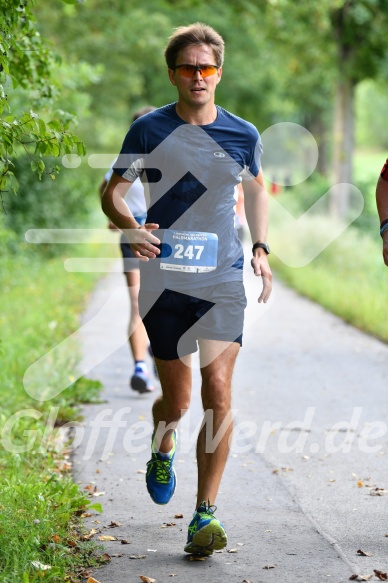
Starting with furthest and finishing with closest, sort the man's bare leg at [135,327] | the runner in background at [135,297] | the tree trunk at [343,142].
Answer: the tree trunk at [343,142], the man's bare leg at [135,327], the runner in background at [135,297]

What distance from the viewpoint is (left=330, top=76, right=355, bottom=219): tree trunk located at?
2466cm

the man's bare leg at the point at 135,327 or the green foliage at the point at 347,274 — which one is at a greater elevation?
the man's bare leg at the point at 135,327

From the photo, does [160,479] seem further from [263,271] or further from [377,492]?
[377,492]

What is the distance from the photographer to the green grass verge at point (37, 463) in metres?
4.42

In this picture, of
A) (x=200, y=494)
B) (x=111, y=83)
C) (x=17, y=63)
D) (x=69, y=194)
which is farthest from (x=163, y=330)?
(x=111, y=83)

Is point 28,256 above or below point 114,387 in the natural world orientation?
below

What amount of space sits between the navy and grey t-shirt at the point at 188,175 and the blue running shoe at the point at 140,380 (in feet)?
12.2

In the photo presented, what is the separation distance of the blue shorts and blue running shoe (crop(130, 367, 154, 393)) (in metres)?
3.61

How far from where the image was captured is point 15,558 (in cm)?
424

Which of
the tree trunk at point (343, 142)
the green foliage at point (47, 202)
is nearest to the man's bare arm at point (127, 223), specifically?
the green foliage at point (47, 202)

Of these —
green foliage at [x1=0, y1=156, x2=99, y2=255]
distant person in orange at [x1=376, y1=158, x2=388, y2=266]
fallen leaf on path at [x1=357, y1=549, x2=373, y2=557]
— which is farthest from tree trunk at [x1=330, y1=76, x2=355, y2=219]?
fallen leaf on path at [x1=357, y1=549, x2=373, y2=557]

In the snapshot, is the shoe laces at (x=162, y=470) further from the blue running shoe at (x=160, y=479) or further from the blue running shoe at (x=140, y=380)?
the blue running shoe at (x=140, y=380)

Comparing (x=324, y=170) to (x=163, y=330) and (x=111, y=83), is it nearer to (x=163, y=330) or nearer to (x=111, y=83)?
(x=111, y=83)

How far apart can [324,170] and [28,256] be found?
2440 cm
